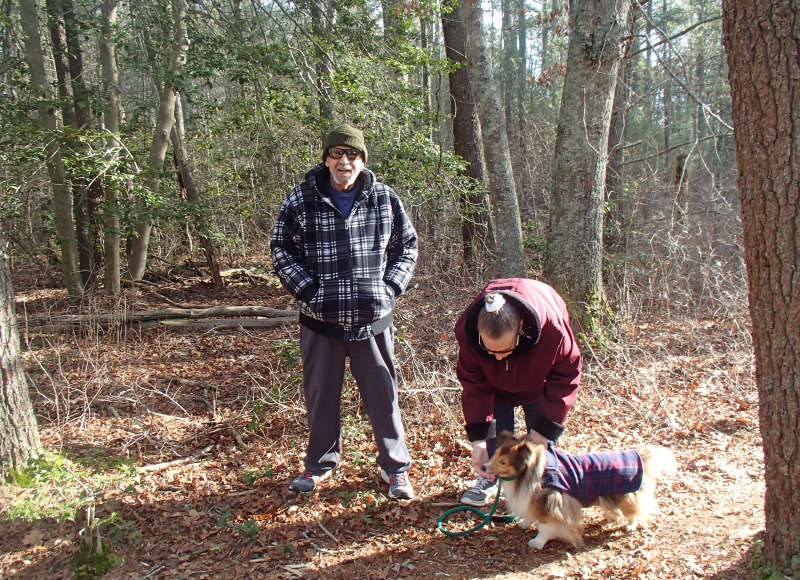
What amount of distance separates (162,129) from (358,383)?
765cm

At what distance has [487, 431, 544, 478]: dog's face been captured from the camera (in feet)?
9.71

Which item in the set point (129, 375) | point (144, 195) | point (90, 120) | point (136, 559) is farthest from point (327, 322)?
point (90, 120)

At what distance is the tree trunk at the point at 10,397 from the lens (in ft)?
12.9

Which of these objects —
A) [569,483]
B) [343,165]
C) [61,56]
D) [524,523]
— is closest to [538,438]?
[569,483]

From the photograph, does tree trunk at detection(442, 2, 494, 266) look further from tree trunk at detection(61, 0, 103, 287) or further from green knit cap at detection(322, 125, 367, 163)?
tree trunk at detection(61, 0, 103, 287)

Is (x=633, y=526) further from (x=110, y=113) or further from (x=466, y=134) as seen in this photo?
(x=110, y=113)

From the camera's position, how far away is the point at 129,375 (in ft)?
20.2

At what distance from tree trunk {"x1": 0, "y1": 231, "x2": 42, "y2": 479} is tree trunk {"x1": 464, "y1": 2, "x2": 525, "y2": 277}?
5.18 meters

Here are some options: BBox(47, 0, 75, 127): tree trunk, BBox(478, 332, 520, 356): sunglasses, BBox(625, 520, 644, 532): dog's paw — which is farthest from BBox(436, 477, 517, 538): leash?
BBox(47, 0, 75, 127): tree trunk

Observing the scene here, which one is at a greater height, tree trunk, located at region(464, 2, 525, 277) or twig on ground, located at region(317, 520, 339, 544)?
tree trunk, located at region(464, 2, 525, 277)

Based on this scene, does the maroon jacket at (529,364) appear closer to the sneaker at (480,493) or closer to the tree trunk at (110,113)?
the sneaker at (480,493)

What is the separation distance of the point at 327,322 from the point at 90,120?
8.73m

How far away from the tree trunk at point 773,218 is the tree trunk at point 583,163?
3369 millimetres

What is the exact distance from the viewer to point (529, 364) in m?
3.05
